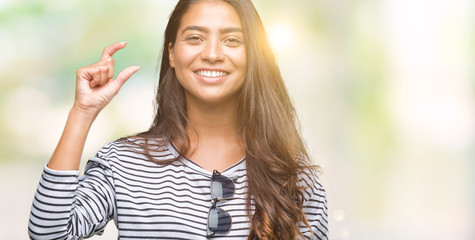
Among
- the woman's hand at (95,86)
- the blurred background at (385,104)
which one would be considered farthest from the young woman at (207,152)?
the blurred background at (385,104)

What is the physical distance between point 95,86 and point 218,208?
1.40ft

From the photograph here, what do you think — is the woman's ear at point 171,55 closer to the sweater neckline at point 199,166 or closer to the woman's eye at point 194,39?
the woman's eye at point 194,39

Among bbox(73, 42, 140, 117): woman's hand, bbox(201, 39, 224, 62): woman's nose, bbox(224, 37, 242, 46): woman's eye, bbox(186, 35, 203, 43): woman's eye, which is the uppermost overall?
bbox(186, 35, 203, 43): woman's eye

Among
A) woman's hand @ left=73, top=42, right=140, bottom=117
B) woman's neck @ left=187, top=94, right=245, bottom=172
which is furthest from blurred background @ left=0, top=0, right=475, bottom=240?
woman's hand @ left=73, top=42, right=140, bottom=117

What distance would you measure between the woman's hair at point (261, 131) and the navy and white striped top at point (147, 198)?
0.03m

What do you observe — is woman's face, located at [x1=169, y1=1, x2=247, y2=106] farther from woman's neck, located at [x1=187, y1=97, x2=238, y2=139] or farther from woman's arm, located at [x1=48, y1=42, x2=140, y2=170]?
woman's arm, located at [x1=48, y1=42, x2=140, y2=170]

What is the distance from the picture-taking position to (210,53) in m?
1.61

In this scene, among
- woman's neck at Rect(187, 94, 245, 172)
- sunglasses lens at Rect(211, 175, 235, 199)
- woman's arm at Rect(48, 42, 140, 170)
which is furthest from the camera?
woman's neck at Rect(187, 94, 245, 172)

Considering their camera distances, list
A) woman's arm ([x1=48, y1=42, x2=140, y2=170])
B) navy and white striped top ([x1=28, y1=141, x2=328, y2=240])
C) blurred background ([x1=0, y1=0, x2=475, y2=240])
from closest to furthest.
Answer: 1. woman's arm ([x1=48, y1=42, x2=140, y2=170])
2. navy and white striped top ([x1=28, y1=141, x2=328, y2=240])
3. blurred background ([x1=0, y1=0, x2=475, y2=240])

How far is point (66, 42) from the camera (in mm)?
2873

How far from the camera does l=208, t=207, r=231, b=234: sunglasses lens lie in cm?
153

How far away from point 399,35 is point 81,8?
5.01ft

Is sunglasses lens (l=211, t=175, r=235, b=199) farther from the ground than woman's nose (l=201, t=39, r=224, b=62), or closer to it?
closer to it

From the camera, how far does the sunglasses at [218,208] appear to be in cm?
153
